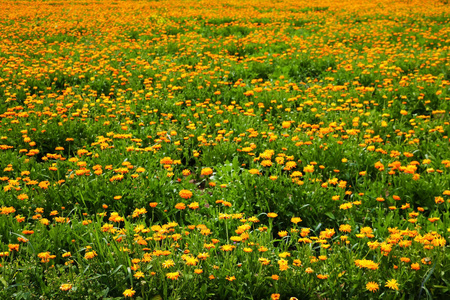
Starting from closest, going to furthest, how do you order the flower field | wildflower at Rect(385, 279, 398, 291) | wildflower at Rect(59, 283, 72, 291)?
wildflower at Rect(59, 283, 72, 291) → wildflower at Rect(385, 279, 398, 291) → the flower field

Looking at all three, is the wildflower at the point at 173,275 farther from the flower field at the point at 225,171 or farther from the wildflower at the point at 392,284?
the wildflower at the point at 392,284

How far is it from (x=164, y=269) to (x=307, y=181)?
1.62m

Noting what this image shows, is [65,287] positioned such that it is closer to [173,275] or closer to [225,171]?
[173,275]

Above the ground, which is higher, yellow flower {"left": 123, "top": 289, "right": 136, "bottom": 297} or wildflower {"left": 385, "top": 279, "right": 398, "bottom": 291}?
yellow flower {"left": 123, "top": 289, "right": 136, "bottom": 297}

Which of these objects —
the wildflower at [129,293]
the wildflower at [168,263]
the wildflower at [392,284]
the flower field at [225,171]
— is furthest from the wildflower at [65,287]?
the wildflower at [392,284]

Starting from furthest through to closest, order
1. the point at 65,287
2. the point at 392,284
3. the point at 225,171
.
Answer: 1. the point at 225,171
2. the point at 392,284
3. the point at 65,287

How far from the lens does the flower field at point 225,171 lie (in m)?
2.37

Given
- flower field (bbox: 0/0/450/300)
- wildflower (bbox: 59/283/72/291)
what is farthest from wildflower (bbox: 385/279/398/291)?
wildflower (bbox: 59/283/72/291)

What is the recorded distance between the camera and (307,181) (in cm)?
344

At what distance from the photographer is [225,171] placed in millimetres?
3861

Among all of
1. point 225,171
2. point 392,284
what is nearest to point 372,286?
point 392,284

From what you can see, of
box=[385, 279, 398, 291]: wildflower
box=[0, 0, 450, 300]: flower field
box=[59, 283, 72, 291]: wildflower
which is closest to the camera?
box=[59, 283, 72, 291]: wildflower

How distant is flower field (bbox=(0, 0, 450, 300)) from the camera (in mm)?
2371

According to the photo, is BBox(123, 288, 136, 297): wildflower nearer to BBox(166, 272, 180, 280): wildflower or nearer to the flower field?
the flower field
